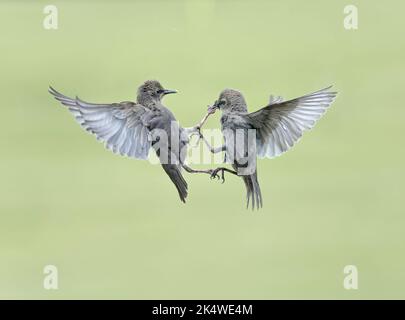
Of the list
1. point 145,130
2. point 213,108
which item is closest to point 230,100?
point 213,108

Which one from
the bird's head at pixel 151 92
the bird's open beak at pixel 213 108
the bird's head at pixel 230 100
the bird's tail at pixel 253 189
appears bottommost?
the bird's tail at pixel 253 189

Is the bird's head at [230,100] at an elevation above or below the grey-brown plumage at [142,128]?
above

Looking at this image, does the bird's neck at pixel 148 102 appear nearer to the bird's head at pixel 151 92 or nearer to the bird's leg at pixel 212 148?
the bird's head at pixel 151 92

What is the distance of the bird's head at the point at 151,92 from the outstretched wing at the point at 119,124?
0.07ft

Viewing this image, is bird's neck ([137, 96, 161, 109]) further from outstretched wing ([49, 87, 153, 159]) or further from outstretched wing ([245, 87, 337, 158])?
outstretched wing ([245, 87, 337, 158])

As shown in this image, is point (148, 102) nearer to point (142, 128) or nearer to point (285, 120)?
point (142, 128)

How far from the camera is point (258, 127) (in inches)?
49.4

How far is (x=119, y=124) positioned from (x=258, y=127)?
0.99 ft

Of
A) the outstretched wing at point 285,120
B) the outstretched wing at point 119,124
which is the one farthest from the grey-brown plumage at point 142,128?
the outstretched wing at point 285,120

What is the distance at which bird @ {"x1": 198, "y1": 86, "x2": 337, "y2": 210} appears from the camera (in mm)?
A: 1168

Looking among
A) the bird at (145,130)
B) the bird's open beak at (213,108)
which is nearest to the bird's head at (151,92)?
the bird at (145,130)

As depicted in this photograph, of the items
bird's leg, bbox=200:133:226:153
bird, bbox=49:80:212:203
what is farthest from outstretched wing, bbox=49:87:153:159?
bird's leg, bbox=200:133:226:153

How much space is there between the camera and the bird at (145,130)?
43.5 inches

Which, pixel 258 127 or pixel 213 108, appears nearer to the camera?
pixel 213 108
